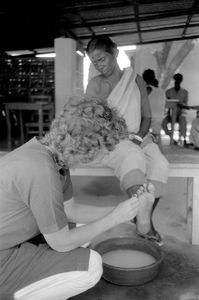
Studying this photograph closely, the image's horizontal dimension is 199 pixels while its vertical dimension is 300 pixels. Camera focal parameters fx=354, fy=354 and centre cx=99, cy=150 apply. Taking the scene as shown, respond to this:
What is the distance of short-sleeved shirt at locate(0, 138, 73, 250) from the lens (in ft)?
4.79

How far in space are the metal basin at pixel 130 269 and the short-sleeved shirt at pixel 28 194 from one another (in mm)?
656

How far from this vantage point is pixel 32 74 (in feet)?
31.9

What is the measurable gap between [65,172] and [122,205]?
1.07ft

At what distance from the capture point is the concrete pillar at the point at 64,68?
6.54m

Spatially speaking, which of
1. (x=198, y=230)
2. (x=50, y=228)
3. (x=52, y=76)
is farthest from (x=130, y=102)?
(x=52, y=76)

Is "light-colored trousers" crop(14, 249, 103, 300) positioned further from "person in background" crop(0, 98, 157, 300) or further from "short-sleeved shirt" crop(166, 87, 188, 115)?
"short-sleeved shirt" crop(166, 87, 188, 115)

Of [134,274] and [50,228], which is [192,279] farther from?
[50,228]

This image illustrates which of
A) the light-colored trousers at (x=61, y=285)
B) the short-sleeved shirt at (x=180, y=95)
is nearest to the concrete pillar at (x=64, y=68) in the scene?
the short-sleeved shirt at (x=180, y=95)

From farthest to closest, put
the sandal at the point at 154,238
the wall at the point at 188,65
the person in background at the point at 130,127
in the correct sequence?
1. the wall at the point at 188,65
2. the sandal at the point at 154,238
3. the person in background at the point at 130,127

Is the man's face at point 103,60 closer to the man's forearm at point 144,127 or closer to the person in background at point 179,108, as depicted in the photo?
the man's forearm at point 144,127

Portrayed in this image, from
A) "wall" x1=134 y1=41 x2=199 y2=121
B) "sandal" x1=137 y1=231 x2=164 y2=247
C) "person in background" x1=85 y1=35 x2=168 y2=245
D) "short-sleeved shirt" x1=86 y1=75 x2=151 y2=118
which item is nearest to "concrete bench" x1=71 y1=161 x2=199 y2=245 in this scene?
"person in background" x1=85 y1=35 x2=168 y2=245

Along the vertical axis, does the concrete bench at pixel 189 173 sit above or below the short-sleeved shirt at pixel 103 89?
below

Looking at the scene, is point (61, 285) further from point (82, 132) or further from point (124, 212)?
point (82, 132)

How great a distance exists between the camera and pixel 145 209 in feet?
7.66
